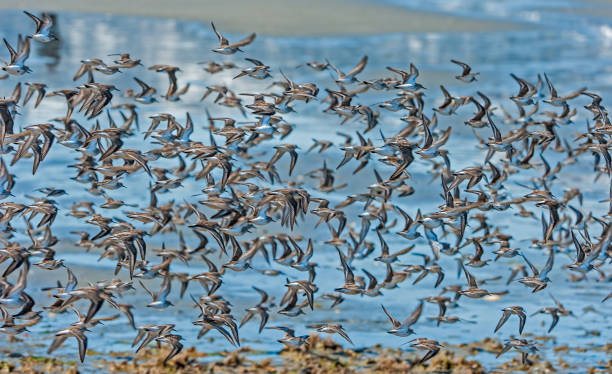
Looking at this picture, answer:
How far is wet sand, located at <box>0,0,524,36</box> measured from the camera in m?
37.3

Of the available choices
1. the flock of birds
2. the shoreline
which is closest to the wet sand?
the flock of birds

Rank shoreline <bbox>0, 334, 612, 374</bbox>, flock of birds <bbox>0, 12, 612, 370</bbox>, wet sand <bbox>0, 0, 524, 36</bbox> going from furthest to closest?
wet sand <bbox>0, 0, 524, 36</bbox>
shoreline <bbox>0, 334, 612, 374</bbox>
flock of birds <bbox>0, 12, 612, 370</bbox>

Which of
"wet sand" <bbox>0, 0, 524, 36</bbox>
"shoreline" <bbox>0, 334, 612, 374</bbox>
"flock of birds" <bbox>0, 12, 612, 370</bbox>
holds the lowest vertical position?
"shoreline" <bbox>0, 334, 612, 374</bbox>

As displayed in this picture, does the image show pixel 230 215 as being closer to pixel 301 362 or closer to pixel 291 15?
pixel 301 362

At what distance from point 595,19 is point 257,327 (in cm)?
3295

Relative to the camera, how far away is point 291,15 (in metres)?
39.8

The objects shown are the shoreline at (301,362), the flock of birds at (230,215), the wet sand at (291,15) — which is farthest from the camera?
the wet sand at (291,15)

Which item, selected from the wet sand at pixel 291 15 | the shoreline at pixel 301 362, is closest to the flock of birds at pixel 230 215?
the shoreline at pixel 301 362

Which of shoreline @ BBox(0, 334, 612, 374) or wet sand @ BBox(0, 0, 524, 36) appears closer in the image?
shoreline @ BBox(0, 334, 612, 374)

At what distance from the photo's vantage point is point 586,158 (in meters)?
22.2

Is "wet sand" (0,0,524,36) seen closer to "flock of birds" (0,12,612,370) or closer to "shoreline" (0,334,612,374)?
"flock of birds" (0,12,612,370)

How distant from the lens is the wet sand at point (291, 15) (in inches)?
1470

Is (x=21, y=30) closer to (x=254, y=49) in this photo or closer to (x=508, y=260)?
(x=254, y=49)

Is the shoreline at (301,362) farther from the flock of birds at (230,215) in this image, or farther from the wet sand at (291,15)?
the wet sand at (291,15)
